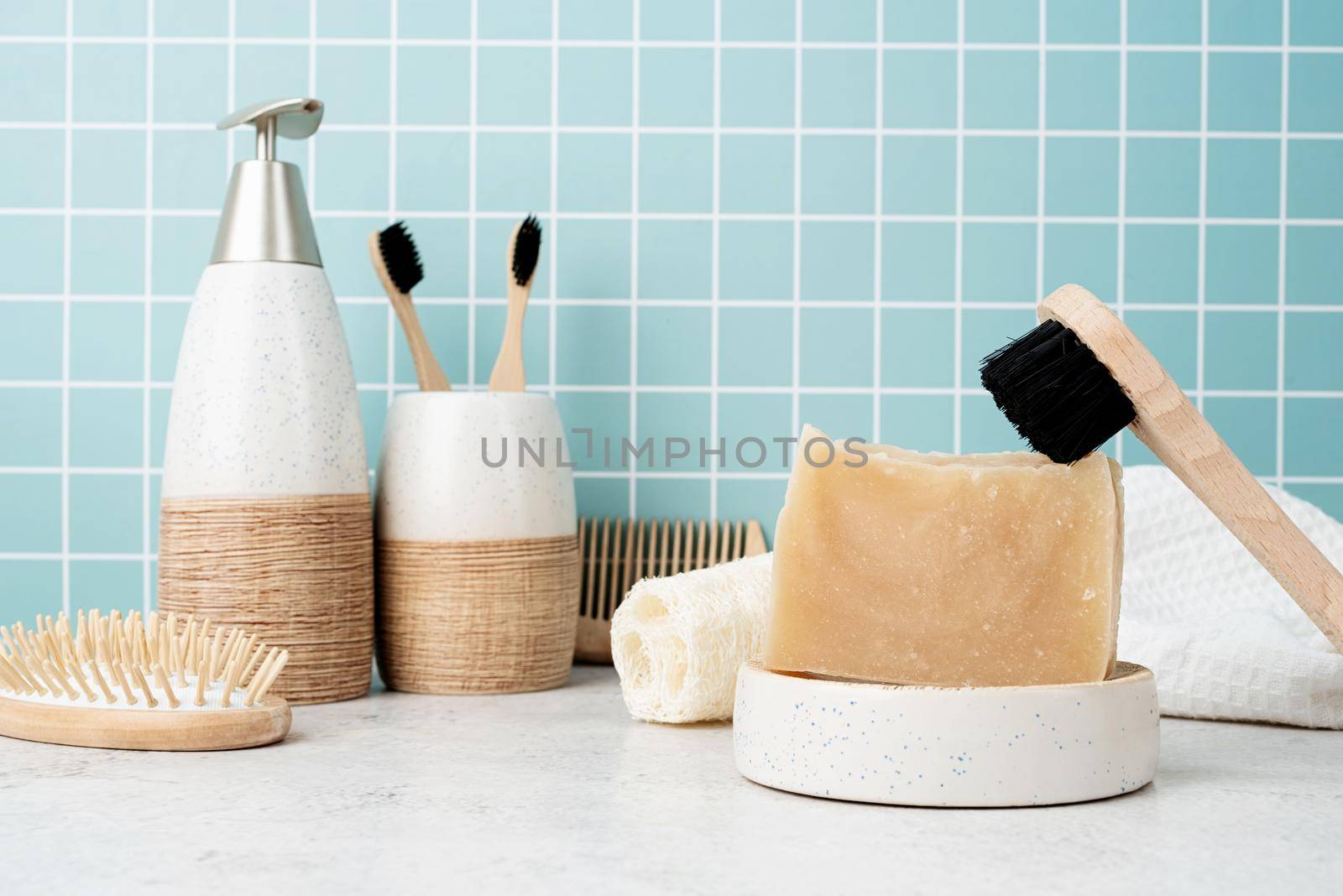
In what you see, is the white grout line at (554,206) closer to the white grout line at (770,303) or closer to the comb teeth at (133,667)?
the white grout line at (770,303)

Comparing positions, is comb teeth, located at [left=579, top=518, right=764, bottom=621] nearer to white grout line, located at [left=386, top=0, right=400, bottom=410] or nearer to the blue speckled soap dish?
white grout line, located at [left=386, top=0, right=400, bottom=410]

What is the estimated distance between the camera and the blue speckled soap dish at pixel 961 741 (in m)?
0.54

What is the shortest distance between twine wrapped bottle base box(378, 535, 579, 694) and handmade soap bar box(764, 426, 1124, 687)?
14.2 inches

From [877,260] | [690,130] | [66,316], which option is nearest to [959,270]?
[877,260]

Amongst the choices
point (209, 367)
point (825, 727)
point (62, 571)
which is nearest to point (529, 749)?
point (825, 727)

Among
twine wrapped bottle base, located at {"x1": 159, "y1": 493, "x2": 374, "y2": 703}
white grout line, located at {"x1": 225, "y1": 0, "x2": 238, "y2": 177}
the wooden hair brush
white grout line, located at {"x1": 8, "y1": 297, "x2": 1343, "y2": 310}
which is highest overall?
white grout line, located at {"x1": 225, "y1": 0, "x2": 238, "y2": 177}

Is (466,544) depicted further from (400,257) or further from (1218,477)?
(1218,477)

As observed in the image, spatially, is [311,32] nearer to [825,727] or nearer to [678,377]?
[678,377]

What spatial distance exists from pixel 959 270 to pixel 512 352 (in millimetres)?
423

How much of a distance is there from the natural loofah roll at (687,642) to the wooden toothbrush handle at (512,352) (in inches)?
9.9

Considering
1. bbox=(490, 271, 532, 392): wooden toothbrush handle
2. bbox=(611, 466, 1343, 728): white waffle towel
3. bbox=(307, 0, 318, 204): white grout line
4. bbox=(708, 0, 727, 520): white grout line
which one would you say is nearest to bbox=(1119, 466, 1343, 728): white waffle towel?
bbox=(611, 466, 1343, 728): white waffle towel

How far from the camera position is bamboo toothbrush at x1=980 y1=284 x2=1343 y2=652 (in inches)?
22.3

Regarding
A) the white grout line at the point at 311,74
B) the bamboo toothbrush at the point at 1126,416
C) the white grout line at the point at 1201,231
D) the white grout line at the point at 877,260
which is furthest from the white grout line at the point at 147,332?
the white grout line at the point at 1201,231

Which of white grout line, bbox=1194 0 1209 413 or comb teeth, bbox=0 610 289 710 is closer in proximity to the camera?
comb teeth, bbox=0 610 289 710
